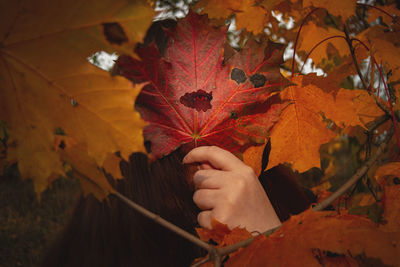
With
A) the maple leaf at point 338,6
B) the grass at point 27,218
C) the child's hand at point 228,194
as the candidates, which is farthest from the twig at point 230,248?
the grass at point 27,218

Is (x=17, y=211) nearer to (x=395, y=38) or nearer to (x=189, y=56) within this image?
(x=189, y=56)

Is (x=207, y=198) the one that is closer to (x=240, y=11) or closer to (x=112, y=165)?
(x=112, y=165)

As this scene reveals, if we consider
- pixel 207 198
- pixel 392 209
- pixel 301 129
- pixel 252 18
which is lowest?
pixel 392 209

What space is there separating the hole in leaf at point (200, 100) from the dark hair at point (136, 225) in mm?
170

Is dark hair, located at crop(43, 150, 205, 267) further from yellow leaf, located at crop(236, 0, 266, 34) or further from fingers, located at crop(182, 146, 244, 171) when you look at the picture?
yellow leaf, located at crop(236, 0, 266, 34)

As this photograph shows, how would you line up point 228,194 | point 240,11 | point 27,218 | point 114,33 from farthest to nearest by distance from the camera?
point 27,218 → point 240,11 → point 228,194 → point 114,33

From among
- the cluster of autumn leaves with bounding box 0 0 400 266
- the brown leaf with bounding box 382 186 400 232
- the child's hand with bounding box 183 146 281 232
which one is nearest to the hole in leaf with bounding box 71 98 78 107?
the cluster of autumn leaves with bounding box 0 0 400 266

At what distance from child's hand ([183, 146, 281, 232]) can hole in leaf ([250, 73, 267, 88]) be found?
21cm

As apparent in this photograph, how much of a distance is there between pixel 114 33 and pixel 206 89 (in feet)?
1.13

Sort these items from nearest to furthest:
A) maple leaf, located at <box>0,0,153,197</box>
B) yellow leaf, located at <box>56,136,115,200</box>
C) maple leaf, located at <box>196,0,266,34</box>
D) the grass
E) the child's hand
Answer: maple leaf, located at <box>0,0,153,197</box> → yellow leaf, located at <box>56,136,115,200</box> → the child's hand → maple leaf, located at <box>196,0,266,34</box> → the grass

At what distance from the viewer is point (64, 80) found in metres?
0.40

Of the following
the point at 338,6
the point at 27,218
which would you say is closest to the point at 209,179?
the point at 338,6

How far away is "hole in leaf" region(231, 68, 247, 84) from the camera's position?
0.65m

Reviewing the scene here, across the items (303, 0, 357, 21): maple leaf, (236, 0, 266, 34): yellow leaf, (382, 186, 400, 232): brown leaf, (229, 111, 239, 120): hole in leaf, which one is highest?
(236, 0, 266, 34): yellow leaf
